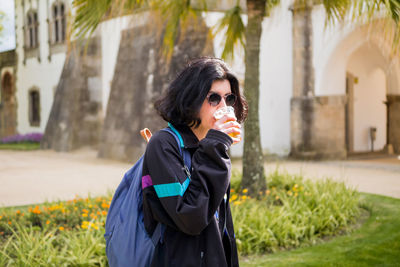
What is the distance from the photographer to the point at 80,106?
56.4ft

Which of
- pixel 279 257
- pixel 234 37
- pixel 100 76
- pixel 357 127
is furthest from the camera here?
pixel 100 76

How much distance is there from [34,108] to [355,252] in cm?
2128

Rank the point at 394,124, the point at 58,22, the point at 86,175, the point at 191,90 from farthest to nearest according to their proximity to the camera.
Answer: the point at 58,22 < the point at 394,124 < the point at 86,175 < the point at 191,90

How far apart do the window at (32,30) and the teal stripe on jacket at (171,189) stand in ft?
73.8

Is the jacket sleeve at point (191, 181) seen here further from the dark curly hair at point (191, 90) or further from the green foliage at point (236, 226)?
the green foliage at point (236, 226)

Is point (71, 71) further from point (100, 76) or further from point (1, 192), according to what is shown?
point (1, 192)

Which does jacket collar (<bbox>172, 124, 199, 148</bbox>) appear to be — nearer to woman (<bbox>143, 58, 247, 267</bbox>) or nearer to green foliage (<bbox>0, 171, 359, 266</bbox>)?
woman (<bbox>143, 58, 247, 267</bbox>)

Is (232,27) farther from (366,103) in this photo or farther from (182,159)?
(366,103)

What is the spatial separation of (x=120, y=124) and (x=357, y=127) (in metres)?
8.48

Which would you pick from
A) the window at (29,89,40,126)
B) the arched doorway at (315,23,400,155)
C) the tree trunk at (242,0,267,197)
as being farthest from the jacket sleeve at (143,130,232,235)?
the window at (29,89,40,126)

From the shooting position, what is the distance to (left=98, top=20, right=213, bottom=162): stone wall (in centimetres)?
1259

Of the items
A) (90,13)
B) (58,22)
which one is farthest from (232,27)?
(58,22)

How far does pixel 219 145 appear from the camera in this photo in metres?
1.65

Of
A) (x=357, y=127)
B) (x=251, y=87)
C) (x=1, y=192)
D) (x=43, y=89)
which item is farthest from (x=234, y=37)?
(x=43, y=89)
